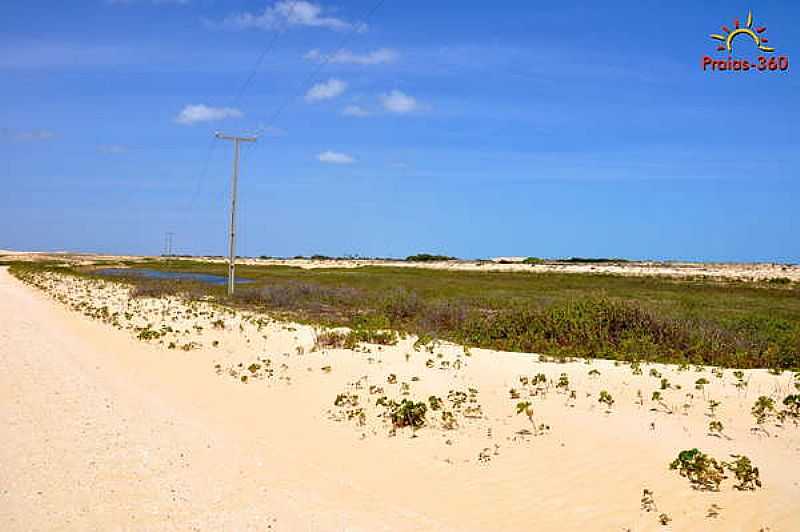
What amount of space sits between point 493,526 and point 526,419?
387 cm

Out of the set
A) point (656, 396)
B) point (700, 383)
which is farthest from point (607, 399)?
point (700, 383)

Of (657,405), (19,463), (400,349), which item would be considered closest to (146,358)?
(400,349)

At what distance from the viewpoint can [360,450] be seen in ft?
33.5

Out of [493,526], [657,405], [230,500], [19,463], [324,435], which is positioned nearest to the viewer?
[493,526]

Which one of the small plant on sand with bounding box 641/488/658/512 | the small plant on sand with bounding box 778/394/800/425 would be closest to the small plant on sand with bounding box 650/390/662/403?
the small plant on sand with bounding box 778/394/800/425

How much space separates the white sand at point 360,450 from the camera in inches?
295

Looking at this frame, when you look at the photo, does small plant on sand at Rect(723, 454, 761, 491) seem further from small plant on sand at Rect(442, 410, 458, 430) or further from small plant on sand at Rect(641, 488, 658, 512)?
small plant on sand at Rect(442, 410, 458, 430)

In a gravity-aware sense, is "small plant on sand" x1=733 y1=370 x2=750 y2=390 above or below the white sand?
above

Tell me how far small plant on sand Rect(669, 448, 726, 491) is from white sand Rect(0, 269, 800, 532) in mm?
125

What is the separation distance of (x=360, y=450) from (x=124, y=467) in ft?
10.3

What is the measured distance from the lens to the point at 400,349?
17750 millimetres

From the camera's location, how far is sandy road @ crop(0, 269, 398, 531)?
7324 mm

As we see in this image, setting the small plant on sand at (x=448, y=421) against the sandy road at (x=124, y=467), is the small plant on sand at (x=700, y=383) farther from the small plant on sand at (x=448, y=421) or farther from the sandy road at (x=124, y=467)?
the sandy road at (x=124, y=467)

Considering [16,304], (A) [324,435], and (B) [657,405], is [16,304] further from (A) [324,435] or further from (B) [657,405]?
(B) [657,405]
